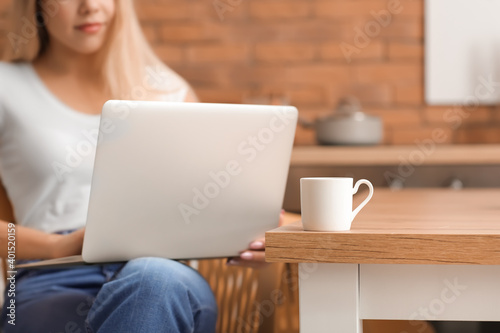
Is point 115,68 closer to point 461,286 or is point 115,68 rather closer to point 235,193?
point 235,193

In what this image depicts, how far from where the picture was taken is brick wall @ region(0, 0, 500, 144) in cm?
266

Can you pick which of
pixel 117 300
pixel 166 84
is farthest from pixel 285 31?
pixel 117 300

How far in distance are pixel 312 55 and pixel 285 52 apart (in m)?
0.11

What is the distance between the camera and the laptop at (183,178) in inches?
36.6

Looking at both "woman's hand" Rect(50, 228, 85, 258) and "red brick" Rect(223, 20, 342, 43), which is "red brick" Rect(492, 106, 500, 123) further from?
"woman's hand" Rect(50, 228, 85, 258)

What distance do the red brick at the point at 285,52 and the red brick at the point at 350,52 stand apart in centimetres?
6

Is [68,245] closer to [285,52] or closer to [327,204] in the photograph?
[327,204]

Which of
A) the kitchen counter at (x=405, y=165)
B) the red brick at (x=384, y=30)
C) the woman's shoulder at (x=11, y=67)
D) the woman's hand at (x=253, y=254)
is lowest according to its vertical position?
the kitchen counter at (x=405, y=165)

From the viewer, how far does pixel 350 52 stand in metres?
2.70

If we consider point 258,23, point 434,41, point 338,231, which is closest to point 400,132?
point 434,41

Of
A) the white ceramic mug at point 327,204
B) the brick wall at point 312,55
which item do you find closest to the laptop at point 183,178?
the white ceramic mug at point 327,204

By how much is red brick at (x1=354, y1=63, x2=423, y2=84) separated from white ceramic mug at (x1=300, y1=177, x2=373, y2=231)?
1.97 m

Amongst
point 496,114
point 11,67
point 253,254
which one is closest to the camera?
point 253,254

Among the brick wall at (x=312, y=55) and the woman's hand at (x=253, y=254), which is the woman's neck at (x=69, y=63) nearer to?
the woman's hand at (x=253, y=254)
